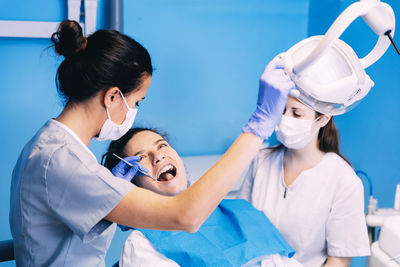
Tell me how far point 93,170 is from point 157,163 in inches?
21.6

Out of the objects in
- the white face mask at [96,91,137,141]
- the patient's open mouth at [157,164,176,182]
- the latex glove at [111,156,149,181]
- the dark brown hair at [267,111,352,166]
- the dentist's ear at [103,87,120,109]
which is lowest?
the patient's open mouth at [157,164,176,182]

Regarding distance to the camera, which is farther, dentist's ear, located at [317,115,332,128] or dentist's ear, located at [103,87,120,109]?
dentist's ear, located at [317,115,332,128]

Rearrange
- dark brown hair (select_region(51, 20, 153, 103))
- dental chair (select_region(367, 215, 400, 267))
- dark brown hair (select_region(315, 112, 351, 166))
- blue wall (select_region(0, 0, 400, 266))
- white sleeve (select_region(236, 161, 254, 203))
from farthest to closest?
blue wall (select_region(0, 0, 400, 266)) < white sleeve (select_region(236, 161, 254, 203)) < dark brown hair (select_region(315, 112, 351, 166)) < dental chair (select_region(367, 215, 400, 267)) < dark brown hair (select_region(51, 20, 153, 103))

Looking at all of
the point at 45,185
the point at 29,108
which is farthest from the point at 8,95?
the point at 45,185

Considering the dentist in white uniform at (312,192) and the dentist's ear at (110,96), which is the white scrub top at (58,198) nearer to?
the dentist's ear at (110,96)

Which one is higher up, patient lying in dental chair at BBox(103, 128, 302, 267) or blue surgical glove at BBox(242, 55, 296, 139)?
blue surgical glove at BBox(242, 55, 296, 139)

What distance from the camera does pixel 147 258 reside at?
1297 mm

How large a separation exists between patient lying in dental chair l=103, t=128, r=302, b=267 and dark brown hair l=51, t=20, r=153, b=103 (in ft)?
1.64

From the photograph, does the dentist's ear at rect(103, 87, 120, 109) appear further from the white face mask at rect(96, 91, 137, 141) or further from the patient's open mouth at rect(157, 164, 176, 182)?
the patient's open mouth at rect(157, 164, 176, 182)

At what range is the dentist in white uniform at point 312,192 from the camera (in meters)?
1.53

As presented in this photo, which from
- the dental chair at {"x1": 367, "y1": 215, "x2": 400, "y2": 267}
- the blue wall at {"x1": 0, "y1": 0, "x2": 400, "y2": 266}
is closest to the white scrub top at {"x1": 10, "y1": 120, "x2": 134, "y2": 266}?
the dental chair at {"x1": 367, "y1": 215, "x2": 400, "y2": 267}

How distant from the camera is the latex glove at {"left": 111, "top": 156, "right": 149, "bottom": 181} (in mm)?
1419

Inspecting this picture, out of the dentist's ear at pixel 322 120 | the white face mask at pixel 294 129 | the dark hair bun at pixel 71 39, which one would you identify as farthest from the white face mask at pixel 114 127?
the dentist's ear at pixel 322 120

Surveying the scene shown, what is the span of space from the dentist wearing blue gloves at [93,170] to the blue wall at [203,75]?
103 cm
